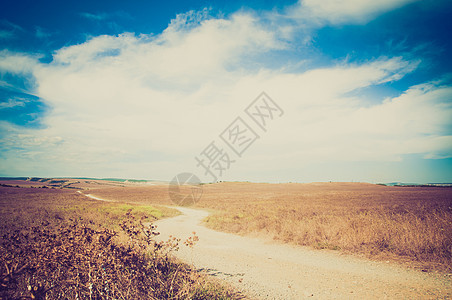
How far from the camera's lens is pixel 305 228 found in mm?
11547

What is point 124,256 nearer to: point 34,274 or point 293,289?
point 34,274

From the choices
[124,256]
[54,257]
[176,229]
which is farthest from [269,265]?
[176,229]

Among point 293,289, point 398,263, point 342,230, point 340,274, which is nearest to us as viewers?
point 293,289

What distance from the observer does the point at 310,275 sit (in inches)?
264

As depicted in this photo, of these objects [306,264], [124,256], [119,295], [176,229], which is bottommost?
[176,229]

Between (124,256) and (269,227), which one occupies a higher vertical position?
(124,256)

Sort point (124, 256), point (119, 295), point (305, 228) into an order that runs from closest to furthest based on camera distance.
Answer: point (119, 295) < point (124, 256) < point (305, 228)

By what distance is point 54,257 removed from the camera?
440 centimetres

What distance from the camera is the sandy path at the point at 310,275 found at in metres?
5.48

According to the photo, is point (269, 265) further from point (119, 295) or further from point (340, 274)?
point (119, 295)

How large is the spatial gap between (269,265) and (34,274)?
21.7ft

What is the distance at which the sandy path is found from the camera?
548 cm

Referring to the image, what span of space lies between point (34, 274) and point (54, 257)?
0.47 meters

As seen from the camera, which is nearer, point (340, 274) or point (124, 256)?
point (124, 256)
